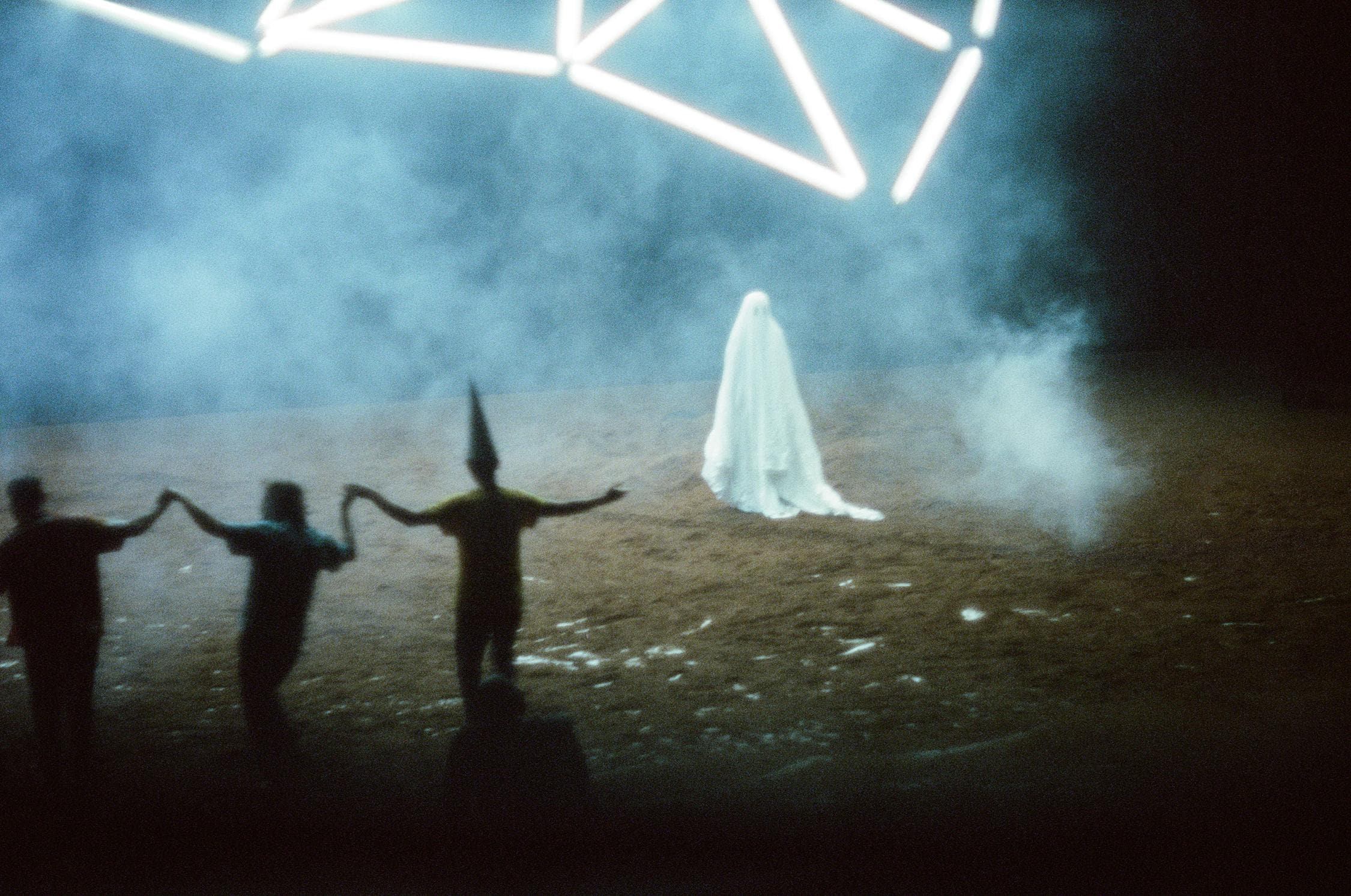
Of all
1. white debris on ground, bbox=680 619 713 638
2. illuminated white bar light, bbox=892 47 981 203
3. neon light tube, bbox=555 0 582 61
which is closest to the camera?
white debris on ground, bbox=680 619 713 638

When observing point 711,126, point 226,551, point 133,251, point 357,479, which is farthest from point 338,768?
point 133,251

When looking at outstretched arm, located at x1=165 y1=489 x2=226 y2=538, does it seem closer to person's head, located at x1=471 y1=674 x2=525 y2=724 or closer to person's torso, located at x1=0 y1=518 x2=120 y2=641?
person's torso, located at x1=0 y1=518 x2=120 y2=641

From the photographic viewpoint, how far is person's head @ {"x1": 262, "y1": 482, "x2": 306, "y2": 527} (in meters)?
4.09

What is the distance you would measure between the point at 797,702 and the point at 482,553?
5.82ft

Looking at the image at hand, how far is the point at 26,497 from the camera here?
12.9 feet

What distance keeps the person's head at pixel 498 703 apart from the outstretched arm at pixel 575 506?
113 cm

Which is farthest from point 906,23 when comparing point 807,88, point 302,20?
point 302,20

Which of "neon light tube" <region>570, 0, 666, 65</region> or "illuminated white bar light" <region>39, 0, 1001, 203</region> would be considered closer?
"illuminated white bar light" <region>39, 0, 1001, 203</region>

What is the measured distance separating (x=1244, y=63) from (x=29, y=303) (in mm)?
16073

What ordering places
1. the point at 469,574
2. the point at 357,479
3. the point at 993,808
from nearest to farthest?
the point at 993,808
the point at 469,574
the point at 357,479

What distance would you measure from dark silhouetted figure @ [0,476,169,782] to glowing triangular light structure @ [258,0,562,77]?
4570 mm

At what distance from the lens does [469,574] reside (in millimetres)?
4094

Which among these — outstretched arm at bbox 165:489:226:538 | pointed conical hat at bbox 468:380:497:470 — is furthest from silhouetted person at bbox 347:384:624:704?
outstretched arm at bbox 165:489:226:538

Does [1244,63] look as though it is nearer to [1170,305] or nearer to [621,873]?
[1170,305]
